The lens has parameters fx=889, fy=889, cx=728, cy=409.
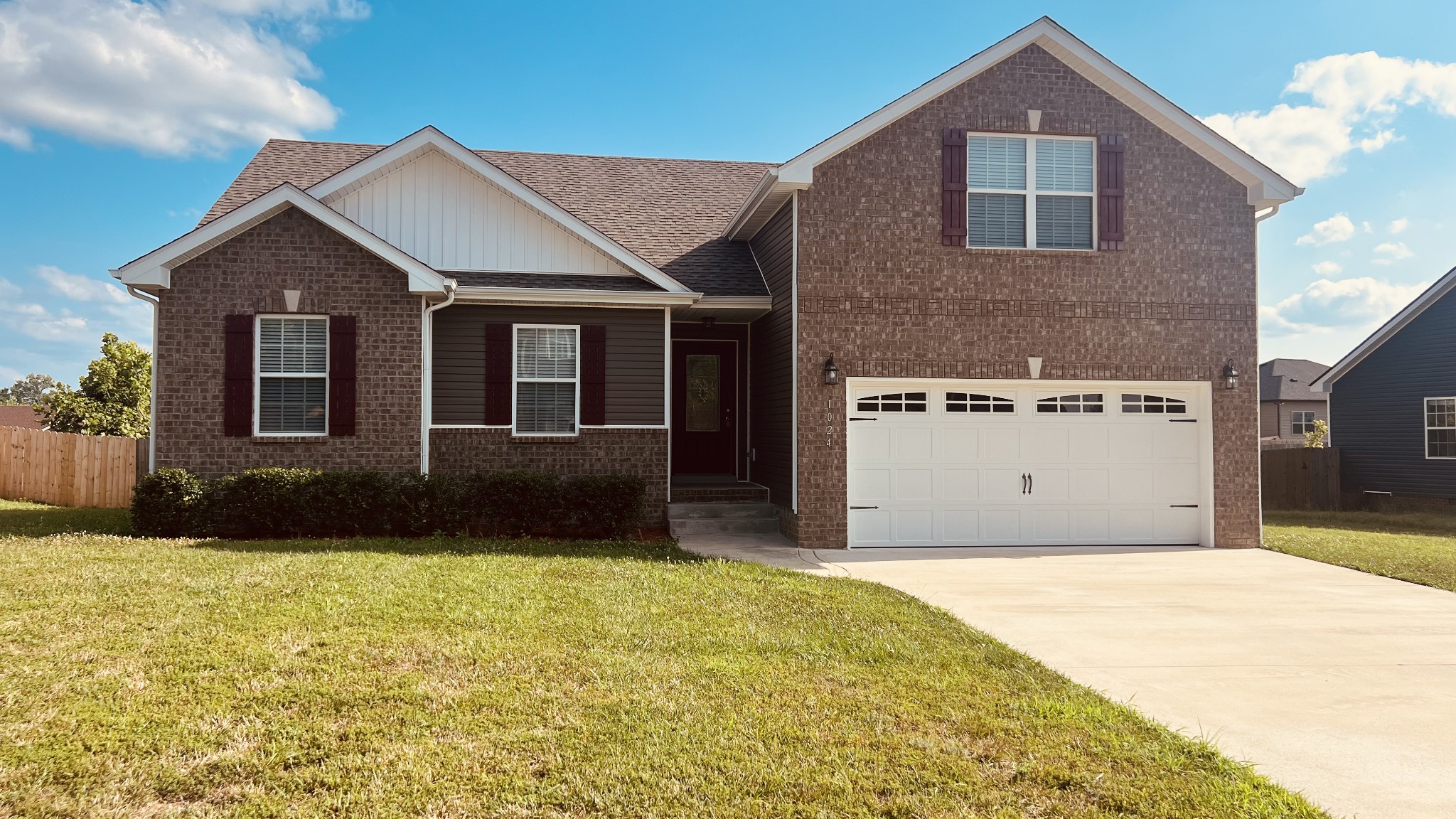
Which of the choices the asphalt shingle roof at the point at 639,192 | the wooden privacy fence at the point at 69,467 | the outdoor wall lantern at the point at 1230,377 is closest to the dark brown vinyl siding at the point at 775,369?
the asphalt shingle roof at the point at 639,192

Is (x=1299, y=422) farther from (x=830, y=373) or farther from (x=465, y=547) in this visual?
(x=465, y=547)

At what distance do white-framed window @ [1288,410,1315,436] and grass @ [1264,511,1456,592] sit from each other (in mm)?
20628

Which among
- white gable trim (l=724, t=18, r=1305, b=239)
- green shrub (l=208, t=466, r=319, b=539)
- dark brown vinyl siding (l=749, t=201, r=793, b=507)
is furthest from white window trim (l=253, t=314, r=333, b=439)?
white gable trim (l=724, t=18, r=1305, b=239)

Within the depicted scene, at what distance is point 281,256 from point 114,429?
10.9m

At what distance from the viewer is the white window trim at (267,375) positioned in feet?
38.7

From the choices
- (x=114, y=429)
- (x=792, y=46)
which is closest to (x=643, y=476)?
(x=792, y=46)

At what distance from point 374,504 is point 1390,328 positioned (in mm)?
21333

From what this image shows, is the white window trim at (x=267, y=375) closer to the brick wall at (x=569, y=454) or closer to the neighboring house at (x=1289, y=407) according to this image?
the brick wall at (x=569, y=454)

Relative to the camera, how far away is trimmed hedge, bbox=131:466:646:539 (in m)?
11.1

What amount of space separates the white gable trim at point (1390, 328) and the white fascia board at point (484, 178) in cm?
1583

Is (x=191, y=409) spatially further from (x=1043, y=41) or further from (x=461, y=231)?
(x=1043, y=41)

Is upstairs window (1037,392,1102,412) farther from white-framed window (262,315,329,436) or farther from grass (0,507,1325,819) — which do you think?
white-framed window (262,315,329,436)

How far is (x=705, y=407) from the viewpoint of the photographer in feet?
51.6

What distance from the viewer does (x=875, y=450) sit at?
474 inches
